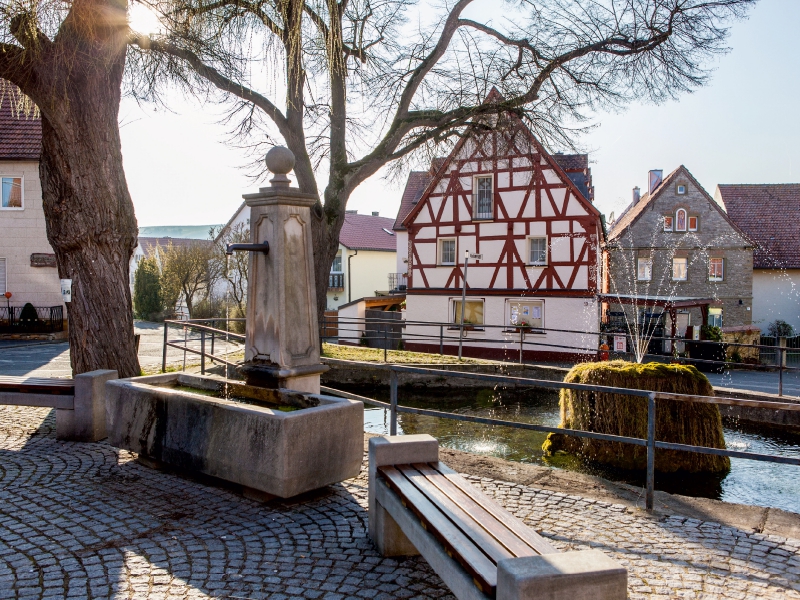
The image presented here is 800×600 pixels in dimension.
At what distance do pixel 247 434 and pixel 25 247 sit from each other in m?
22.2

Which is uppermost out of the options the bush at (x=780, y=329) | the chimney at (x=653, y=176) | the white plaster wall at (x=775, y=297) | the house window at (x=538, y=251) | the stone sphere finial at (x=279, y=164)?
the chimney at (x=653, y=176)

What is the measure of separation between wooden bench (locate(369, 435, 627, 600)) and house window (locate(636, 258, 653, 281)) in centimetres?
2986

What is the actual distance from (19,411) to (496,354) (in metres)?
17.1

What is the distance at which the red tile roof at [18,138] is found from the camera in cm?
2239

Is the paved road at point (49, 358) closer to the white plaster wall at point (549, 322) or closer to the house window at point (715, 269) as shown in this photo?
the white plaster wall at point (549, 322)

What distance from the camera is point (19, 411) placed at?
26.7 feet

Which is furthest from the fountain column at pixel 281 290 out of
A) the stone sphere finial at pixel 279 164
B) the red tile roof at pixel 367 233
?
the red tile roof at pixel 367 233

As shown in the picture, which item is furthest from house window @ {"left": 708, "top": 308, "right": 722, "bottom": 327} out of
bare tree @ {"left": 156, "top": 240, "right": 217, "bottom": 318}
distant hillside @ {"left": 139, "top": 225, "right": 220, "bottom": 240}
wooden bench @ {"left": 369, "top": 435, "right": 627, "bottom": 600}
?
distant hillside @ {"left": 139, "top": 225, "right": 220, "bottom": 240}

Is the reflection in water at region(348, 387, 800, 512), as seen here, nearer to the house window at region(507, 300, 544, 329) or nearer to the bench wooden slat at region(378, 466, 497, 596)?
the bench wooden slat at region(378, 466, 497, 596)

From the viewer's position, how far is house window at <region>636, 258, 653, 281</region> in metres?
31.5

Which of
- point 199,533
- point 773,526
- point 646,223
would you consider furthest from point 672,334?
point 199,533

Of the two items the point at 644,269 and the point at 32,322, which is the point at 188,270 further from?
the point at 644,269

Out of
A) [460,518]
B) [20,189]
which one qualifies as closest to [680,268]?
[20,189]

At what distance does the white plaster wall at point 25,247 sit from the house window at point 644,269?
82.3 ft
